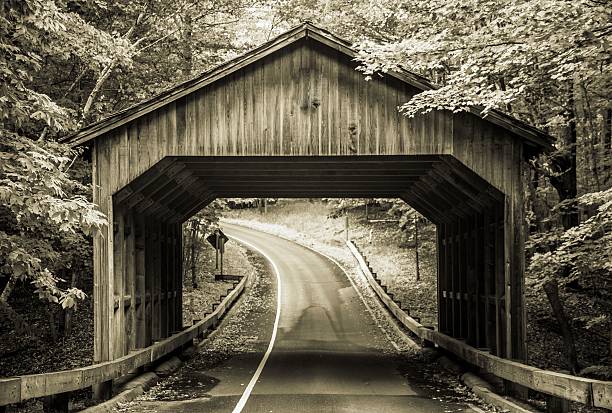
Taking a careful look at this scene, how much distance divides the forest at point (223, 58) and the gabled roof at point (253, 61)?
0.31m

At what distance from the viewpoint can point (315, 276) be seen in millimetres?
37938

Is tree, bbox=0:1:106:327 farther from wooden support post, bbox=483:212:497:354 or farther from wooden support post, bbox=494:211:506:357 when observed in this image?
wooden support post, bbox=483:212:497:354

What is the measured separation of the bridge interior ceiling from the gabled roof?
3.34ft

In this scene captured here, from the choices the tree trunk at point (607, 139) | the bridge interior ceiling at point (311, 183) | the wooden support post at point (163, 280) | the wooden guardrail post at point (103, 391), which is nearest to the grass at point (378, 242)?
the tree trunk at point (607, 139)

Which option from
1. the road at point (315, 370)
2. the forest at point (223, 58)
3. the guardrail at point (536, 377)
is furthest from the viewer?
the road at point (315, 370)

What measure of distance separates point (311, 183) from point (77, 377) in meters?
9.32

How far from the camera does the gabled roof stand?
12.8m

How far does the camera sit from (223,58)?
81.3 ft

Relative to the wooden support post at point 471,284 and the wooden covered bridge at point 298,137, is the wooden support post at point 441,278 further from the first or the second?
the wooden covered bridge at point 298,137

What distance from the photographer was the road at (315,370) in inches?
440

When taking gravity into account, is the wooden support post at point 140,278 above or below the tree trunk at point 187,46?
below

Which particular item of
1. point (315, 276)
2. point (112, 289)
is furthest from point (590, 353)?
point (315, 276)

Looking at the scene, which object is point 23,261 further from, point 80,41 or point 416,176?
point 416,176

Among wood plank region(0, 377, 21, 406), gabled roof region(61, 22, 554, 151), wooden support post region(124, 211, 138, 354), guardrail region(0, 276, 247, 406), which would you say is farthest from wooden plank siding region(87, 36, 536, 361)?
wood plank region(0, 377, 21, 406)
